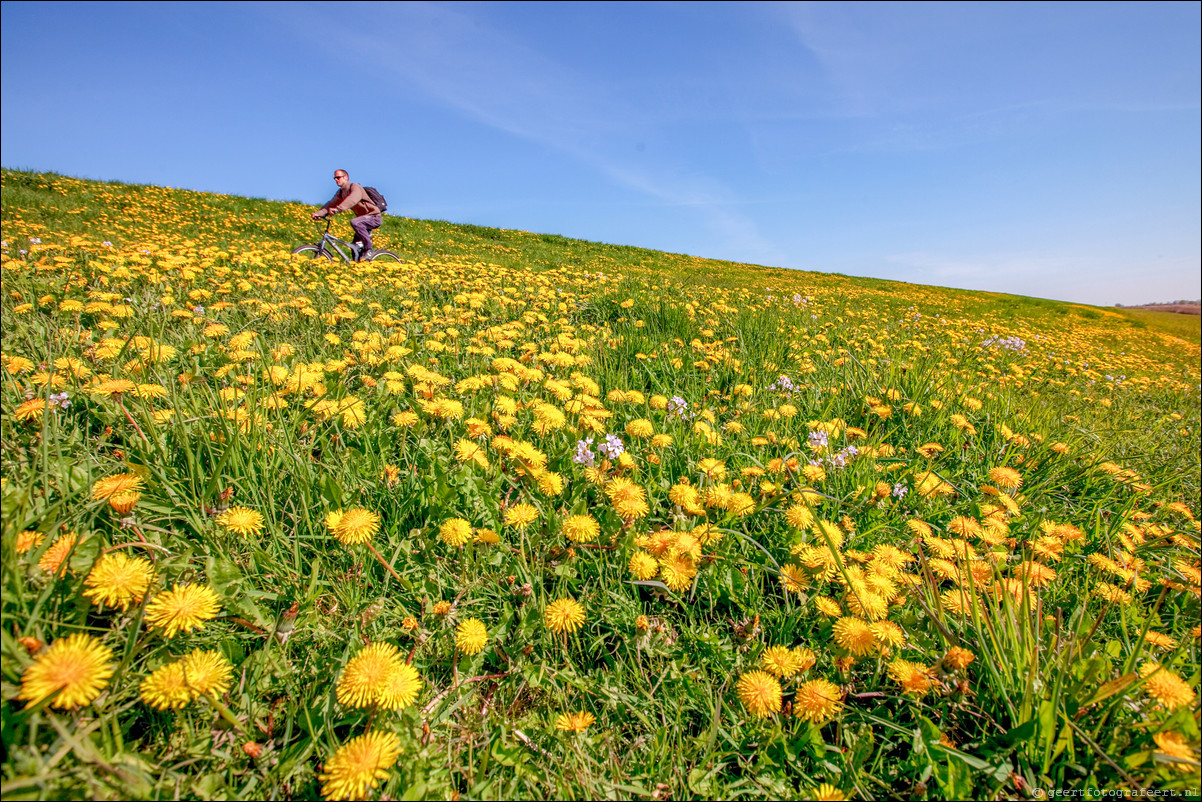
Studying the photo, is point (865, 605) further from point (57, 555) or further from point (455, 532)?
point (57, 555)

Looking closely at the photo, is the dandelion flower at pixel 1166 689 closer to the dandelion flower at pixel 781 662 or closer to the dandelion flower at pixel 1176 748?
the dandelion flower at pixel 1176 748

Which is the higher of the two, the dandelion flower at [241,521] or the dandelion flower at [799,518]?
the dandelion flower at [241,521]

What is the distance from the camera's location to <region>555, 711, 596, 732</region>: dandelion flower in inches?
46.6

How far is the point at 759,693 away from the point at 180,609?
146 centimetres

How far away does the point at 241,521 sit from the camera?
1450 mm

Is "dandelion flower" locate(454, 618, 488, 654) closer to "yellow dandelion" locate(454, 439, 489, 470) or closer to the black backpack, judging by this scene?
"yellow dandelion" locate(454, 439, 489, 470)

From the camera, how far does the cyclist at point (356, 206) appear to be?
7.88 m

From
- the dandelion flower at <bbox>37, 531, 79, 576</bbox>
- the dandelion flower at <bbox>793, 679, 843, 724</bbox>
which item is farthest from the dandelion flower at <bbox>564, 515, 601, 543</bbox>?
the dandelion flower at <bbox>37, 531, 79, 576</bbox>

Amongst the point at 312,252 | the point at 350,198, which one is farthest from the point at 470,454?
the point at 350,198

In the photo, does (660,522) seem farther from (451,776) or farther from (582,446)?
(451,776)

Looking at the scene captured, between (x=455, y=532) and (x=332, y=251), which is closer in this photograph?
(x=455, y=532)

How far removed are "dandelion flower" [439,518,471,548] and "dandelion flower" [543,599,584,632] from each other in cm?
37

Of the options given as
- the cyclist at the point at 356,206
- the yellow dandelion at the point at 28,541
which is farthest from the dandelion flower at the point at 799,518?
the cyclist at the point at 356,206

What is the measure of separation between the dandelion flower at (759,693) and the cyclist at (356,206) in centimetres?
837
